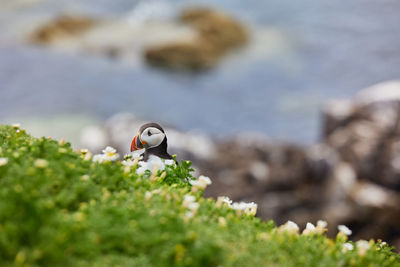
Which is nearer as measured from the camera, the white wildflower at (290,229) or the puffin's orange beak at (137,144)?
the white wildflower at (290,229)

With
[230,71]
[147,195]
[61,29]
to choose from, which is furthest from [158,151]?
[61,29]

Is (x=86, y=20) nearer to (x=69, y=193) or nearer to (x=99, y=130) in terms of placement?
(x=99, y=130)

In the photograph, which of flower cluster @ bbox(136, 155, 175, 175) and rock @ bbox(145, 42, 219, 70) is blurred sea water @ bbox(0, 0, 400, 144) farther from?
flower cluster @ bbox(136, 155, 175, 175)

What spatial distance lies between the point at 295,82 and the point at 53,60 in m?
13.1

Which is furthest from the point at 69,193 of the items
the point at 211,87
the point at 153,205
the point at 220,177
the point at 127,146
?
the point at 211,87

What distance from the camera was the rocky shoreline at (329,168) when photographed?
12.2 meters

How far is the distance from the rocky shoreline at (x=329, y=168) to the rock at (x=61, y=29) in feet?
42.1

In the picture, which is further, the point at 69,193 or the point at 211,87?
the point at 211,87

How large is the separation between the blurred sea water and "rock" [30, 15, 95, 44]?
0.57 metres

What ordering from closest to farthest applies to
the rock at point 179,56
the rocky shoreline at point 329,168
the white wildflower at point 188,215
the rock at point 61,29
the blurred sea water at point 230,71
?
the white wildflower at point 188,215, the rocky shoreline at point 329,168, the blurred sea water at point 230,71, the rock at point 179,56, the rock at point 61,29

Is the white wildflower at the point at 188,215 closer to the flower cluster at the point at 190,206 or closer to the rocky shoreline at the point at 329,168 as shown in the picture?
the flower cluster at the point at 190,206

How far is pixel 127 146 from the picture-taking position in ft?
41.7

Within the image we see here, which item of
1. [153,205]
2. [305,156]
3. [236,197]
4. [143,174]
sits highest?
[305,156]

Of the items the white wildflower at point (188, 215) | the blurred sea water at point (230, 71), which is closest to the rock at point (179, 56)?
A: the blurred sea water at point (230, 71)
